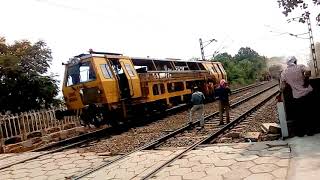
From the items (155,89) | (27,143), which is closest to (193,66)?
(155,89)

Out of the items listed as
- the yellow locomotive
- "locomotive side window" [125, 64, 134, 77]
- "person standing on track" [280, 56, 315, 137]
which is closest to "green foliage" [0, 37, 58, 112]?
the yellow locomotive

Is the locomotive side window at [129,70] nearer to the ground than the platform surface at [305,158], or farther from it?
farther from it

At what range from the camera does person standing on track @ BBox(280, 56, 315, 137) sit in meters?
7.28

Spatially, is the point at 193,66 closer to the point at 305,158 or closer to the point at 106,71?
the point at 106,71

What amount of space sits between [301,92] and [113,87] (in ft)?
27.3

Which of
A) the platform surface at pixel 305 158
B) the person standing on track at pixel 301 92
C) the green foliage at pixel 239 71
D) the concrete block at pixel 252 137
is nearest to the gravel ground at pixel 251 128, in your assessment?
the concrete block at pixel 252 137

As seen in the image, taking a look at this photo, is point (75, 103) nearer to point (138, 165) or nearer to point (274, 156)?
point (138, 165)

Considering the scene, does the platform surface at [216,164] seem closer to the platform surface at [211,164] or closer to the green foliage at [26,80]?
the platform surface at [211,164]

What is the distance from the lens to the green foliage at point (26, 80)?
18.4 meters

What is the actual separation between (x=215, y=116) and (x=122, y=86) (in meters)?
3.98

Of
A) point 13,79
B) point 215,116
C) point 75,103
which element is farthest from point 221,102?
point 13,79

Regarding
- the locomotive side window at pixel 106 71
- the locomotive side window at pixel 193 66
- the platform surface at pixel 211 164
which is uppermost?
the locomotive side window at pixel 193 66

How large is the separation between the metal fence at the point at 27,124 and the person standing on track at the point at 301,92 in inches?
361

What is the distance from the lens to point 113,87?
14258mm
